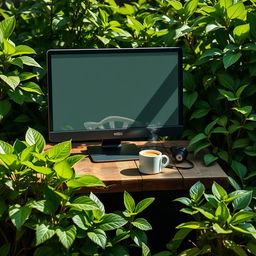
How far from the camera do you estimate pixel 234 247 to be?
2.37 metres

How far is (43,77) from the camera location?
3129 mm

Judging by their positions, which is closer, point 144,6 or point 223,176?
point 223,176

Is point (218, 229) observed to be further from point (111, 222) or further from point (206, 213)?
point (111, 222)

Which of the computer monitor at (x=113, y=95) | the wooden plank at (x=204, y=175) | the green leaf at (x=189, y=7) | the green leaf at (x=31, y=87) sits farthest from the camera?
the green leaf at (x=189, y=7)

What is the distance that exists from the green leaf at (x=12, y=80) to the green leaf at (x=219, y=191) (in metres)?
0.99

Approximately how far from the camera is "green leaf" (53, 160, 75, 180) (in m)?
2.24

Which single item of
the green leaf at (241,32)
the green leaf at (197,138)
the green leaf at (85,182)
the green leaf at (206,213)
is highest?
the green leaf at (241,32)

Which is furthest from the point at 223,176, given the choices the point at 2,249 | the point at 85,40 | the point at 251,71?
the point at 85,40

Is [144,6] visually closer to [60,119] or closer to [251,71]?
[251,71]

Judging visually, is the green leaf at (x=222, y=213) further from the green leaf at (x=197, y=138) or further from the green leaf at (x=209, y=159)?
the green leaf at (x=197, y=138)

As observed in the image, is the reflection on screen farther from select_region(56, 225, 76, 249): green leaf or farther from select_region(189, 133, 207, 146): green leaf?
select_region(56, 225, 76, 249): green leaf

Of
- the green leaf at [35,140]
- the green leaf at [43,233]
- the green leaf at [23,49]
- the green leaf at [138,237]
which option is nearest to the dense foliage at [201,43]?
the green leaf at [23,49]

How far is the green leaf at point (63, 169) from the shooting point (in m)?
2.24

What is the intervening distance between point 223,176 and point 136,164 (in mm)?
381
